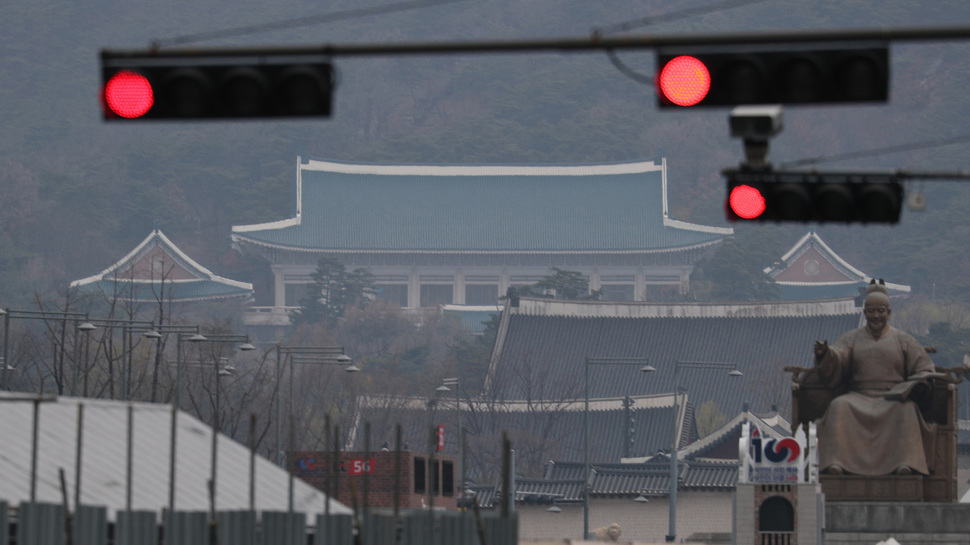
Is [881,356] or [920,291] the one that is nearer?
[881,356]

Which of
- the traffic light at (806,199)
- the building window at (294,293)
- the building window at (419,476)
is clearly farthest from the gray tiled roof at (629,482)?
the building window at (294,293)

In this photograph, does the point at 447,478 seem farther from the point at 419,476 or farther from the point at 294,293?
the point at 294,293

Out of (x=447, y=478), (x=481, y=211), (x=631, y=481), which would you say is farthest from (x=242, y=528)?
(x=481, y=211)

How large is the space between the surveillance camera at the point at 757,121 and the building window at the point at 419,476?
38548 millimetres

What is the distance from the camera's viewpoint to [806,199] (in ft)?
52.4

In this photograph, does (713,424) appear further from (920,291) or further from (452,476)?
(920,291)

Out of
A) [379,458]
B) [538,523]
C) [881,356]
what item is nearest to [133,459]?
[881,356]

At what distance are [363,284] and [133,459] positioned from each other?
4569 inches

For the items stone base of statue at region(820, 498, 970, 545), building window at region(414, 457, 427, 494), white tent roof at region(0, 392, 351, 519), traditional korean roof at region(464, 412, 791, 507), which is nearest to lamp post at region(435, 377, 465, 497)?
building window at region(414, 457, 427, 494)

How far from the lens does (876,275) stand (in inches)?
6870

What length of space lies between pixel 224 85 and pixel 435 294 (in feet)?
454

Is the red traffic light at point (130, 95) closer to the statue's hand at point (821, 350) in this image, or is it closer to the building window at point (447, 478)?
the statue's hand at point (821, 350)

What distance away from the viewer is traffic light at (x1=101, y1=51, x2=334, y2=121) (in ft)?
39.3

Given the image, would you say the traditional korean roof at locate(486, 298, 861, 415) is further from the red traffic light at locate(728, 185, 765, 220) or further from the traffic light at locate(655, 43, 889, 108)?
the traffic light at locate(655, 43, 889, 108)
